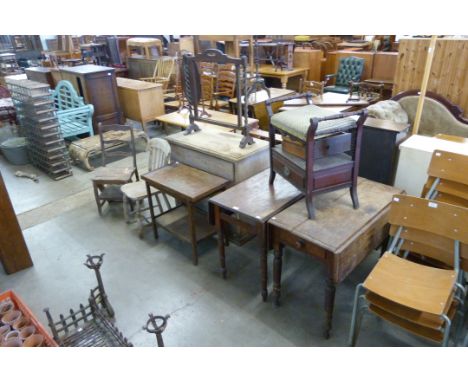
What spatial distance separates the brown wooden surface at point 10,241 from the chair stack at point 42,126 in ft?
6.30

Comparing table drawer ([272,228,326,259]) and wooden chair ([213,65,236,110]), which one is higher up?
wooden chair ([213,65,236,110])

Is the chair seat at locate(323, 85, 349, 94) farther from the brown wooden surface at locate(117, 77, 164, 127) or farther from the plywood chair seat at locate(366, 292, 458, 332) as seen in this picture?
the plywood chair seat at locate(366, 292, 458, 332)

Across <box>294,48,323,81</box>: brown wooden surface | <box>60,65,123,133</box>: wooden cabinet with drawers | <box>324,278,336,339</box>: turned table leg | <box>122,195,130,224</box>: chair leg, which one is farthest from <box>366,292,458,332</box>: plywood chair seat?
<box>294,48,323,81</box>: brown wooden surface

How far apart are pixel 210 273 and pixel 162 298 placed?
0.45 metres

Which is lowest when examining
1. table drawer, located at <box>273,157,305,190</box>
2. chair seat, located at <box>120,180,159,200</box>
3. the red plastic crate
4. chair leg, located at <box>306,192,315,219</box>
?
chair seat, located at <box>120,180,159,200</box>

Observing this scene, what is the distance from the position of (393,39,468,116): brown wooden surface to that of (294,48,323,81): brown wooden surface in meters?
3.51

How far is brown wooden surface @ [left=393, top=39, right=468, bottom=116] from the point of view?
362 centimetres

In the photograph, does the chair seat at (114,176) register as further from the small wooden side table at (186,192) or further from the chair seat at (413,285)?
the chair seat at (413,285)

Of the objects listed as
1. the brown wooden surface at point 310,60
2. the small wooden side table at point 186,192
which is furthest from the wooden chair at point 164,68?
the small wooden side table at point 186,192

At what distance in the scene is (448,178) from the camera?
2.31 m
